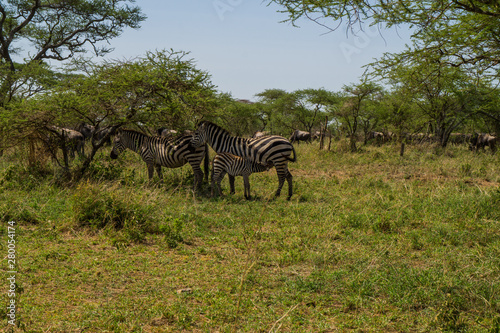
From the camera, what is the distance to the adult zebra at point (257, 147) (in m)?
10.5

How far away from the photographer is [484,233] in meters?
6.50

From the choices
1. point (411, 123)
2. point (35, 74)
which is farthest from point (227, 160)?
point (411, 123)

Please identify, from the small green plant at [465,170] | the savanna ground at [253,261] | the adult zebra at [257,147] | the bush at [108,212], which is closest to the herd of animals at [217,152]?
the adult zebra at [257,147]

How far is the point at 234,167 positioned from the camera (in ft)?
33.0

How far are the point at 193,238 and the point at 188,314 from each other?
8.72 ft

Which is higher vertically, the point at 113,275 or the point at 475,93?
the point at 475,93

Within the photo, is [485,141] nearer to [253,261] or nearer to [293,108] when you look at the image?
[293,108]

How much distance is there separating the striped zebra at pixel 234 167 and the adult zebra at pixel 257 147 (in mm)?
300

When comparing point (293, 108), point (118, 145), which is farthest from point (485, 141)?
point (118, 145)

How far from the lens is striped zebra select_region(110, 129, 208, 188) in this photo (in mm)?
10781

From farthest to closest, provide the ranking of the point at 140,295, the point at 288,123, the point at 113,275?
1. the point at 288,123
2. the point at 113,275
3. the point at 140,295

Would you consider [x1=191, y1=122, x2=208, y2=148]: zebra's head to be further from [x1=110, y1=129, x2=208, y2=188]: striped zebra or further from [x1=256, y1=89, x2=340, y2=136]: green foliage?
[x1=256, y1=89, x2=340, y2=136]: green foliage

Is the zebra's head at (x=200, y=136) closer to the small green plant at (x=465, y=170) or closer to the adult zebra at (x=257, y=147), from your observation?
the adult zebra at (x=257, y=147)

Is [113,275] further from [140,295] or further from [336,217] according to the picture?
[336,217]
